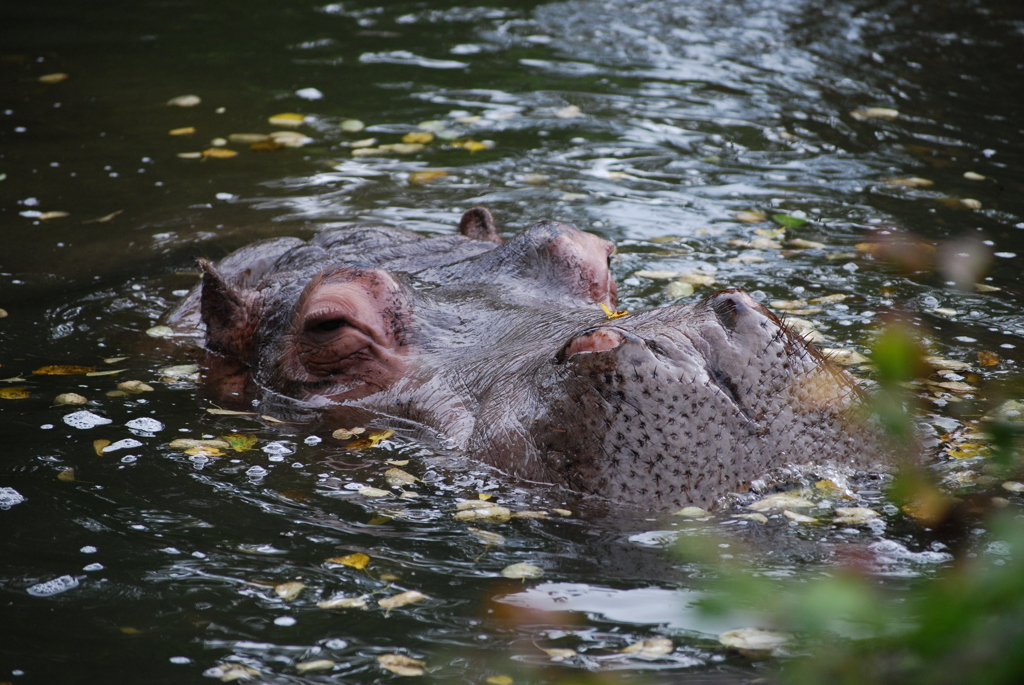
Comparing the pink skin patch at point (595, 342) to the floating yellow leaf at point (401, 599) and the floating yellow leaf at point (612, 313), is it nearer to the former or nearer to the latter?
the floating yellow leaf at point (612, 313)

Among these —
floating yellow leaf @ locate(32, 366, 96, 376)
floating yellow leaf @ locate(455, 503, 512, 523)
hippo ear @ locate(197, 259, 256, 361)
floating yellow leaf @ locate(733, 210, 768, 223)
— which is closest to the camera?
floating yellow leaf @ locate(455, 503, 512, 523)

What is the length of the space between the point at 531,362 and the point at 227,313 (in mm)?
2335

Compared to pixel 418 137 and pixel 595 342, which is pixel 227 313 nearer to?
pixel 595 342

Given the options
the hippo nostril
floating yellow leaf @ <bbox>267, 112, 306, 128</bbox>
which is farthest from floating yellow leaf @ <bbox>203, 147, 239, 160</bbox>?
the hippo nostril

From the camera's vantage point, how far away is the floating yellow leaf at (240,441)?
5355 mm

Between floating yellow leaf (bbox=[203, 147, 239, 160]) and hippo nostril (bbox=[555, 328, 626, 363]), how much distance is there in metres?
7.52

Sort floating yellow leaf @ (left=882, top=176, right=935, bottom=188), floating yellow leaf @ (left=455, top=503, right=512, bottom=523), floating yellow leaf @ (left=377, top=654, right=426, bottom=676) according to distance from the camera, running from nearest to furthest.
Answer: floating yellow leaf @ (left=377, top=654, right=426, bottom=676) < floating yellow leaf @ (left=455, top=503, right=512, bottom=523) < floating yellow leaf @ (left=882, top=176, right=935, bottom=188)

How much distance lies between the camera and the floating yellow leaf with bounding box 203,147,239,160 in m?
10.9

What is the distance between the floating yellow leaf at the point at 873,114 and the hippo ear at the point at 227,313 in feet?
25.1

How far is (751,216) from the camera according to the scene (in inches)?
360

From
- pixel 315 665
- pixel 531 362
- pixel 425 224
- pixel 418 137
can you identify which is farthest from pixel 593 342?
pixel 418 137

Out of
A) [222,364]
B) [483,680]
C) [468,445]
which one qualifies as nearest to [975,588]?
[483,680]

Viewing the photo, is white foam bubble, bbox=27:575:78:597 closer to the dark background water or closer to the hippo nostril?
the dark background water

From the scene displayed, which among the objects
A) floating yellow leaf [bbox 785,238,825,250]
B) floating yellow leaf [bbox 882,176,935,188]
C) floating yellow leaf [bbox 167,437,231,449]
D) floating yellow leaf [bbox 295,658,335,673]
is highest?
floating yellow leaf [bbox 882,176,935,188]
